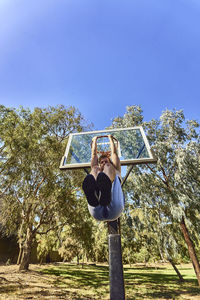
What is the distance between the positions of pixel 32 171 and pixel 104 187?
6.64 m

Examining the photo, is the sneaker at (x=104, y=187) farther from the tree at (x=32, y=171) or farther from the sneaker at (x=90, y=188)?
the tree at (x=32, y=171)

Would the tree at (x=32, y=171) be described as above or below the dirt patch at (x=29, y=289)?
above

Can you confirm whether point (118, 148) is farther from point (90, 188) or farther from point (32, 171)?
point (32, 171)

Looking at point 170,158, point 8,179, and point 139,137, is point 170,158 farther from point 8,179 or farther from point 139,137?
point 8,179

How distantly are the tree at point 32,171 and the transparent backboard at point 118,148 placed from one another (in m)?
3.62

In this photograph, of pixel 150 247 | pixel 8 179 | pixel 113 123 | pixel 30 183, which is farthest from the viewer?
pixel 113 123

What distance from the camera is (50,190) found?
7.45 meters

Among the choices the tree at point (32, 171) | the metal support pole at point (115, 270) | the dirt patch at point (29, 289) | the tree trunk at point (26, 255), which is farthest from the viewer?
the tree trunk at point (26, 255)

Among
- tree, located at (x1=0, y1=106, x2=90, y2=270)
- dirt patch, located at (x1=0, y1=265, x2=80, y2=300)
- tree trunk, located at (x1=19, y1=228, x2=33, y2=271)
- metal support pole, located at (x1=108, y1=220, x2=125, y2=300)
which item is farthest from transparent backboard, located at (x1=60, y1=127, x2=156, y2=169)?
tree trunk, located at (x1=19, y1=228, x2=33, y2=271)

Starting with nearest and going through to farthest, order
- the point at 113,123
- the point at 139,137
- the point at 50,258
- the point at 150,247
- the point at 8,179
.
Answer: the point at 139,137, the point at 8,179, the point at 150,247, the point at 113,123, the point at 50,258

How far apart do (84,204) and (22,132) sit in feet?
18.2

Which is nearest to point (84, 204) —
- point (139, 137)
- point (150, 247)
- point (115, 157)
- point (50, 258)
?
point (150, 247)

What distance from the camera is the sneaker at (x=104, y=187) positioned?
6.61 feet

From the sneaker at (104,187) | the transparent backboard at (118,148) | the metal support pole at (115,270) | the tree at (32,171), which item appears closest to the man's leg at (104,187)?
the sneaker at (104,187)
